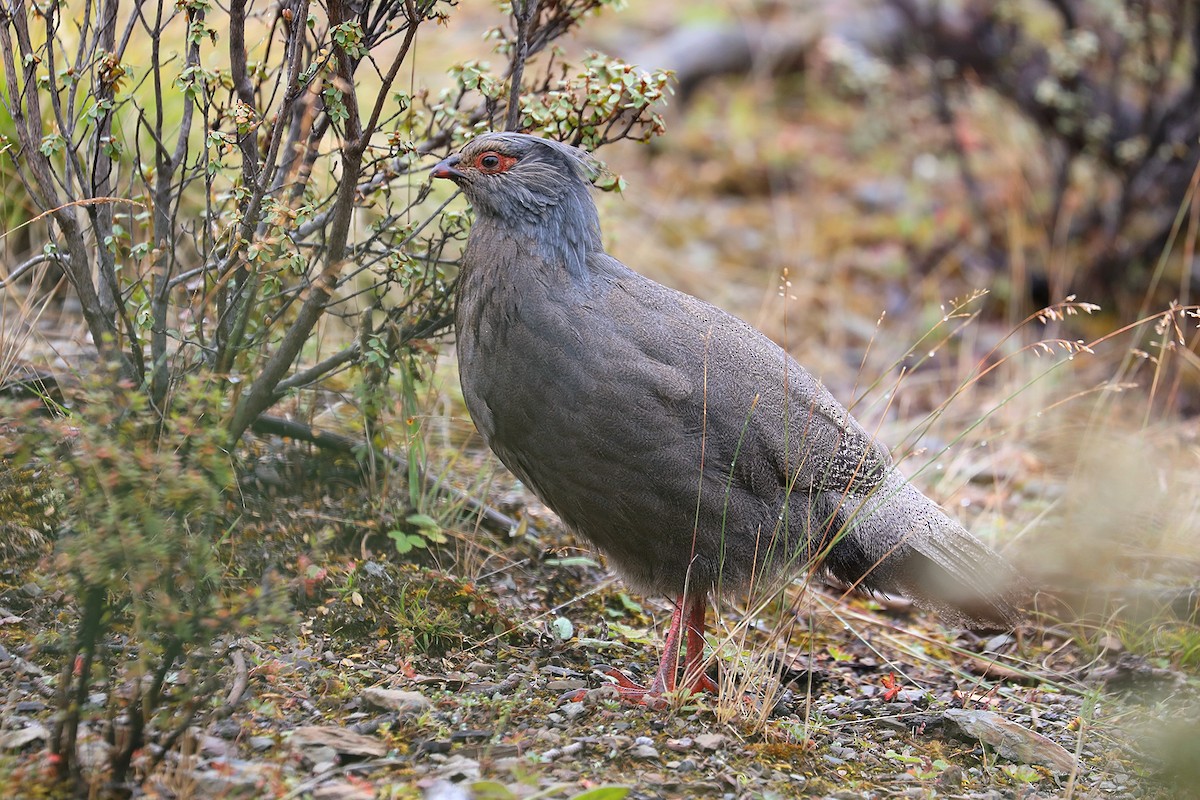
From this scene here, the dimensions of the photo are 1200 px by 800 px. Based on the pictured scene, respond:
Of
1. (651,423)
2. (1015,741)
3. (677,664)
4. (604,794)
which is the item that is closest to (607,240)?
(651,423)

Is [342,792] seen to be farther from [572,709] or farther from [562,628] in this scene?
[562,628]

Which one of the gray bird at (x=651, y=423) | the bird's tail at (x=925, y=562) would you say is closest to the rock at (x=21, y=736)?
the gray bird at (x=651, y=423)

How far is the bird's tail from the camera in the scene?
3867 mm

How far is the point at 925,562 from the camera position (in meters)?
3.91

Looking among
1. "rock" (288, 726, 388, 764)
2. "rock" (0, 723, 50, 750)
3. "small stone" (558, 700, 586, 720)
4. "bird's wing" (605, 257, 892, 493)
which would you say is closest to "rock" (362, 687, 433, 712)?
"rock" (288, 726, 388, 764)

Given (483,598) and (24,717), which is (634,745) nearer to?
(483,598)

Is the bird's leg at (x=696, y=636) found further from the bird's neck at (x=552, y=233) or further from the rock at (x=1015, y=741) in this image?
the bird's neck at (x=552, y=233)

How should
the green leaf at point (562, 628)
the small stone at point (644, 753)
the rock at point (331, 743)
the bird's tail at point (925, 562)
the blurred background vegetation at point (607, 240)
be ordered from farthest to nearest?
the green leaf at point (562, 628), the bird's tail at point (925, 562), the blurred background vegetation at point (607, 240), the small stone at point (644, 753), the rock at point (331, 743)

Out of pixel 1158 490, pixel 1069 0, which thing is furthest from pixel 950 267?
pixel 1158 490

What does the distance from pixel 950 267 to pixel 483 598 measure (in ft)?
17.8

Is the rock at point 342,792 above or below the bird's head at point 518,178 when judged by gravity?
below

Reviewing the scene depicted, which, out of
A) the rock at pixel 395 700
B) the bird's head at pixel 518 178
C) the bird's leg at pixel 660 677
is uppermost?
the bird's head at pixel 518 178

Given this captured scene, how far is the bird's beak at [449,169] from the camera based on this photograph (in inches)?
143

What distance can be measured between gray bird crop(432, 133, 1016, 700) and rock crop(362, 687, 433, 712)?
0.68 m
